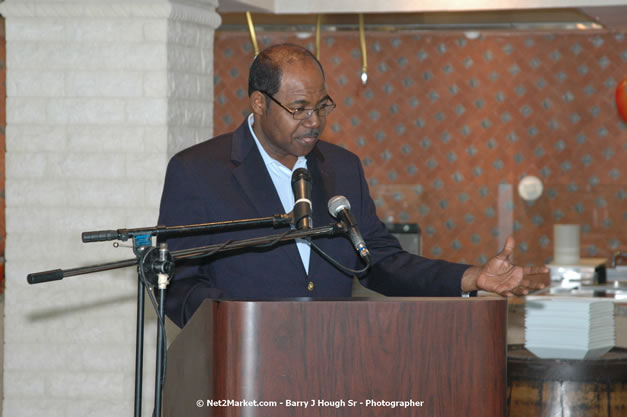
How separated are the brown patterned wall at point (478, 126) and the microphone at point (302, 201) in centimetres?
548

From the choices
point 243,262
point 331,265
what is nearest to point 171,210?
point 243,262

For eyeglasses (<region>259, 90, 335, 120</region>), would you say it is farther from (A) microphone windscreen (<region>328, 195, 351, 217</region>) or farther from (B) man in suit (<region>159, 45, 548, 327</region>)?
(A) microphone windscreen (<region>328, 195, 351, 217</region>)

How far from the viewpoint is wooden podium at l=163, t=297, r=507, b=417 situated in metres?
1.52

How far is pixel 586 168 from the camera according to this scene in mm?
7531

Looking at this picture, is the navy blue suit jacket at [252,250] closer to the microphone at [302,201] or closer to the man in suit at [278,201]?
the man in suit at [278,201]

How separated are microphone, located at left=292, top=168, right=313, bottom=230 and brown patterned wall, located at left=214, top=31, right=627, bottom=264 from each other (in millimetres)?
5477

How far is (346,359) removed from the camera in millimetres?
1524

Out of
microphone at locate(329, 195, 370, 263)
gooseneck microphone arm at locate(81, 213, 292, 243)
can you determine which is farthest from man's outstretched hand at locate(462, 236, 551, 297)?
gooseneck microphone arm at locate(81, 213, 292, 243)

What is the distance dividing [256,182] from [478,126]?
5.59 metres

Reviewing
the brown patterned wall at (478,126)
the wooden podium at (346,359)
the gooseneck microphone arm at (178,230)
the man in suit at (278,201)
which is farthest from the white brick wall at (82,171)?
the brown patterned wall at (478,126)

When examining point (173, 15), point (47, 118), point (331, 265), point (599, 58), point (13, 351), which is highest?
point (599, 58)

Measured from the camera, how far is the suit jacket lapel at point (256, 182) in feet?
7.29

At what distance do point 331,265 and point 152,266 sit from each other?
2.29 feet

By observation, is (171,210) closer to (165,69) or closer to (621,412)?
(165,69)
